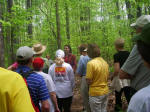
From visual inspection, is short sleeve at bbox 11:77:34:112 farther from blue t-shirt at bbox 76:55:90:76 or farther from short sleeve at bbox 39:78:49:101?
blue t-shirt at bbox 76:55:90:76

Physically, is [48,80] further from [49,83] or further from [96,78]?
[96,78]

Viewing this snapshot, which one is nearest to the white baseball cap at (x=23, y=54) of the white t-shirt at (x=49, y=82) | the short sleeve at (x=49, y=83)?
the white t-shirt at (x=49, y=82)

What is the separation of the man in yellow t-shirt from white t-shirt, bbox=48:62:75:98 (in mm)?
692

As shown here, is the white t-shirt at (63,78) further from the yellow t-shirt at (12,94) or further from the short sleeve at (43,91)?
the yellow t-shirt at (12,94)

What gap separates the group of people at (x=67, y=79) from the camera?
3.76 feet

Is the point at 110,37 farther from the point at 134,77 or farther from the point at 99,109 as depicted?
the point at 134,77

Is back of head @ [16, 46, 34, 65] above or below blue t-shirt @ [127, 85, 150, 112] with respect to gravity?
above

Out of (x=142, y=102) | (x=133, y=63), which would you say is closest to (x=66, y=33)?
(x=133, y=63)

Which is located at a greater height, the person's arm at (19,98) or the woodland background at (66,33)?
the woodland background at (66,33)

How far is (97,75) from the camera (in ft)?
14.3

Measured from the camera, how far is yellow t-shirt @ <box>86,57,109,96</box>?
430 centimetres

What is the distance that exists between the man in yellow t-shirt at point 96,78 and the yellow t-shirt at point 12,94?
→ 3179mm

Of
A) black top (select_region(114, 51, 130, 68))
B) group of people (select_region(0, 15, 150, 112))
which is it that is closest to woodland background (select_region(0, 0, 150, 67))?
group of people (select_region(0, 15, 150, 112))

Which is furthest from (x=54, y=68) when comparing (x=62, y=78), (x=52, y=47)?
(x=52, y=47)
